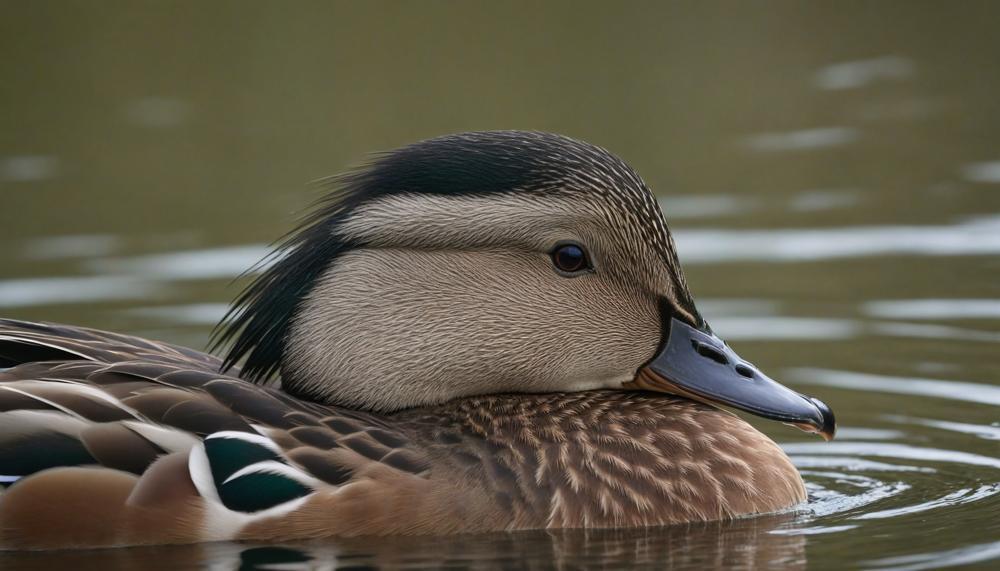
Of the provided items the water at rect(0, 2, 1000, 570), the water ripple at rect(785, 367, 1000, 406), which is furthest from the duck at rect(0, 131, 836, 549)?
the water ripple at rect(785, 367, 1000, 406)

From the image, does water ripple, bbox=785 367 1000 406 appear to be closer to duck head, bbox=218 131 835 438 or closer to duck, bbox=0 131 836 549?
duck, bbox=0 131 836 549

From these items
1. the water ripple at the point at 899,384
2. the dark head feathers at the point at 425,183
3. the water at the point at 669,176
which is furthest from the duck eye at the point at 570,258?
the water ripple at the point at 899,384

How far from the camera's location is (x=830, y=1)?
747 inches

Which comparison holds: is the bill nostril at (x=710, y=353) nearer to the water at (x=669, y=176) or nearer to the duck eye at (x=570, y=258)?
the duck eye at (x=570, y=258)

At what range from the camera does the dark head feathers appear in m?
7.14

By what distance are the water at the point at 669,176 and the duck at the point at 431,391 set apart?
177mm

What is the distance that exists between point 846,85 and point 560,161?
31.2ft

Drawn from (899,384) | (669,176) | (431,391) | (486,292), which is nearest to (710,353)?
(486,292)

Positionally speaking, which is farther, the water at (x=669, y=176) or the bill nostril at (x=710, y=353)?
the bill nostril at (x=710, y=353)

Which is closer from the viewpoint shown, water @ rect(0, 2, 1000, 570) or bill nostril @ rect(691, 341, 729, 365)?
water @ rect(0, 2, 1000, 570)

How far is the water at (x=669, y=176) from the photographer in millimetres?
7145

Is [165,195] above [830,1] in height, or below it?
Answer: below

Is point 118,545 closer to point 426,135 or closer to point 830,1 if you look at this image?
point 426,135

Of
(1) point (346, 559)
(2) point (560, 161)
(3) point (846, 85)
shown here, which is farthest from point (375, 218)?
(3) point (846, 85)
